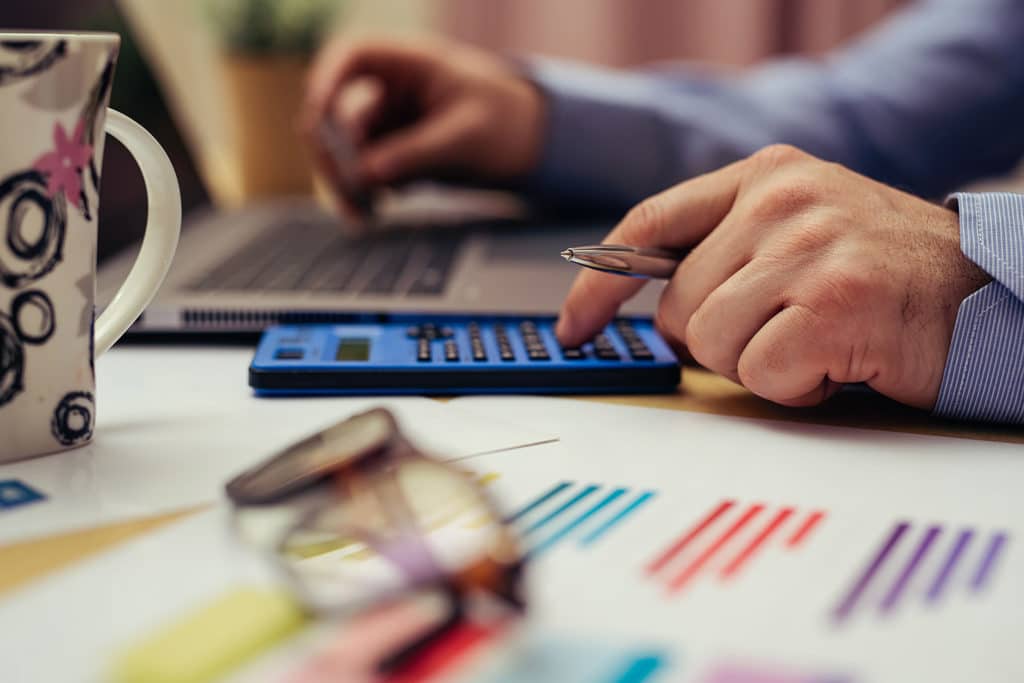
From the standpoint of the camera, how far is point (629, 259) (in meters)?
0.42

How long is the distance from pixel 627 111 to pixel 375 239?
0.27m

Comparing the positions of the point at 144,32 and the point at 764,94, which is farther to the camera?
the point at 144,32

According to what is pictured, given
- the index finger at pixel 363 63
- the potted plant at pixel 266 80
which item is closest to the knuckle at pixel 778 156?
the index finger at pixel 363 63

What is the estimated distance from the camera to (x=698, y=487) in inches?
12.9

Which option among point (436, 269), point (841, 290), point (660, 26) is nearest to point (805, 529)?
point (841, 290)

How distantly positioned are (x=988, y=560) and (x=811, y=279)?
141 millimetres

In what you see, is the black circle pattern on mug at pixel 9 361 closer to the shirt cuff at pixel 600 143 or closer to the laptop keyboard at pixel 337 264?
the laptop keyboard at pixel 337 264

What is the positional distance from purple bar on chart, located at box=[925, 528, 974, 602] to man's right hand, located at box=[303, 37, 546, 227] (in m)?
0.64

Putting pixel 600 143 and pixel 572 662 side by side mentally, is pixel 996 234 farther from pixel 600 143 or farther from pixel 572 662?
pixel 600 143

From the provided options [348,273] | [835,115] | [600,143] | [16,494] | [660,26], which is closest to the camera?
[16,494]

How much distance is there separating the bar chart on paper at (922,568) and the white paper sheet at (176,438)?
138 millimetres

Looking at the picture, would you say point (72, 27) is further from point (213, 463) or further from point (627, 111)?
point (213, 463)

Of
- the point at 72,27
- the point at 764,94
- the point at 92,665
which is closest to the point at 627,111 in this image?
the point at 764,94

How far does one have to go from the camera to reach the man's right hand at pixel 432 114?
875mm
